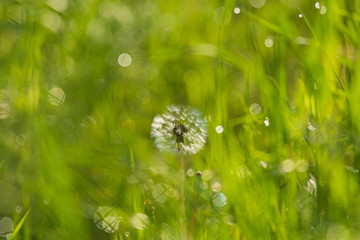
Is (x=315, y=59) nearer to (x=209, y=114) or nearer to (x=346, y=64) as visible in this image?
(x=346, y=64)

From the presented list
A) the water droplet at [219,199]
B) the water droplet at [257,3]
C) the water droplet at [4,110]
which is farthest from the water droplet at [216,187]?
the water droplet at [257,3]

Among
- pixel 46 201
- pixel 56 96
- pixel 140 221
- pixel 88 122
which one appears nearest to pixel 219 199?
pixel 140 221

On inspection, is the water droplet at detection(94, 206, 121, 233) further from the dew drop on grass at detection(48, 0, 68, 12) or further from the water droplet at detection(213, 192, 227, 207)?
the dew drop on grass at detection(48, 0, 68, 12)

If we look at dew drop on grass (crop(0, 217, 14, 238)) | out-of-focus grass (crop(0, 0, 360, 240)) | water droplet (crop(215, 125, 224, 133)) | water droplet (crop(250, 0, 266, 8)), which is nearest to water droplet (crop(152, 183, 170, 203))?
out-of-focus grass (crop(0, 0, 360, 240))

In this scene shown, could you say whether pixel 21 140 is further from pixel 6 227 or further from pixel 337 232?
pixel 337 232

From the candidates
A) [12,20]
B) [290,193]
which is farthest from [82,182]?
[12,20]

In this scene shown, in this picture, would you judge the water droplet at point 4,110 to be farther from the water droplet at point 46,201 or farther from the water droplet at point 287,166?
the water droplet at point 287,166

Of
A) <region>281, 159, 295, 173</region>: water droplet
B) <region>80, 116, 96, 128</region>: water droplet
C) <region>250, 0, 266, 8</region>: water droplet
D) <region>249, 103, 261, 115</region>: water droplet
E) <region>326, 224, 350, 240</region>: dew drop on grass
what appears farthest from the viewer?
<region>250, 0, 266, 8</region>: water droplet
